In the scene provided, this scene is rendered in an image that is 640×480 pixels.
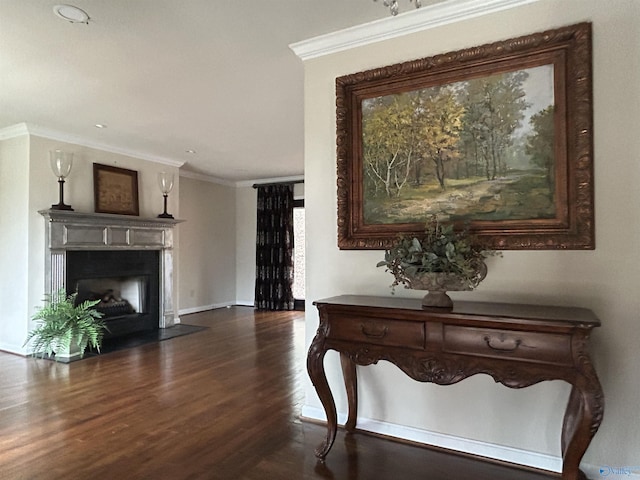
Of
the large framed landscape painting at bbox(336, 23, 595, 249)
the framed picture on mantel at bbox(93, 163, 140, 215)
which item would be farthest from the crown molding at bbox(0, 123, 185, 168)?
the large framed landscape painting at bbox(336, 23, 595, 249)

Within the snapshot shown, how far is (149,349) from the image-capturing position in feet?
15.6

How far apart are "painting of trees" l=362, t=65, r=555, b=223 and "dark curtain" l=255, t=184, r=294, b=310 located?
17.3ft

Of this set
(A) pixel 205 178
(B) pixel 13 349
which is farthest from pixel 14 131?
(A) pixel 205 178

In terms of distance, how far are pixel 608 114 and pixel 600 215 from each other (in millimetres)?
502

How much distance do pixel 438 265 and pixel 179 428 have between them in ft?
6.46

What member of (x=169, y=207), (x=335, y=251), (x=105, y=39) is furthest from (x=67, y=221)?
(x=335, y=251)

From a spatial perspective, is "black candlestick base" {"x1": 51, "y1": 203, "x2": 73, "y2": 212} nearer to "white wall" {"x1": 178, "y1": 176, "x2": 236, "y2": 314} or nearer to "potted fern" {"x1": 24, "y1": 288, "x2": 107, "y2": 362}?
"potted fern" {"x1": 24, "y1": 288, "x2": 107, "y2": 362}

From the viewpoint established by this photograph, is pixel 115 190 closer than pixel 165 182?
Yes

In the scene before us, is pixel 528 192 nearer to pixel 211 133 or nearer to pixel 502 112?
pixel 502 112

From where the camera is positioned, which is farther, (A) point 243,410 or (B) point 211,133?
(B) point 211,133

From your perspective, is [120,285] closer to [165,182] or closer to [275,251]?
[165,182]

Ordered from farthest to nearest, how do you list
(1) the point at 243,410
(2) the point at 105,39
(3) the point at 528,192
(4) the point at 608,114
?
1. (1) the point at 243,410
2. (2) the point at 105,39
3. (3) the point at 528,192
4. (4) the point at 608,114

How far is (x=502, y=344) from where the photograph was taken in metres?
1.79

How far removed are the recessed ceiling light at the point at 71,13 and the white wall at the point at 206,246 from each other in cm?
493
